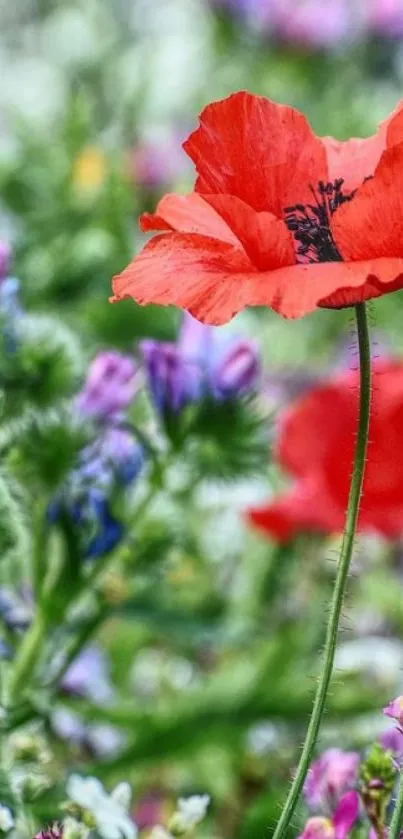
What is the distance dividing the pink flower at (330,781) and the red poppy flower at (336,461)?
26 centimetres

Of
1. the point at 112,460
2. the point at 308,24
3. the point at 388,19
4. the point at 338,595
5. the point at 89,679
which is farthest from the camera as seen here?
the point at 388,19

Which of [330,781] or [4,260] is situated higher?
[4,260]

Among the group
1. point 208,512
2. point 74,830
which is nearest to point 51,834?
point 74,830

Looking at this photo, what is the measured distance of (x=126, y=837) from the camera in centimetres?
36

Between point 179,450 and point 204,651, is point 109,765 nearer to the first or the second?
point 179,450

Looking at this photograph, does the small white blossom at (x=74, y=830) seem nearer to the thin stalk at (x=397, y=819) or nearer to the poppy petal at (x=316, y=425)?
the thin stalk at (x=397, y=819)

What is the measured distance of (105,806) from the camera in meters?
0.33

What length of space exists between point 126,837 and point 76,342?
215mm

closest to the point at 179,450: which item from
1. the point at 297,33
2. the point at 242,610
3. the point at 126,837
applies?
the point at 126,837

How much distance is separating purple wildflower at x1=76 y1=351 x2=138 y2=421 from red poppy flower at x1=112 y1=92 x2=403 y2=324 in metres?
0.14

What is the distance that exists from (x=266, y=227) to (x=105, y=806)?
0.14 meters

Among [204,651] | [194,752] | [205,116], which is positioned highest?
[205,116]

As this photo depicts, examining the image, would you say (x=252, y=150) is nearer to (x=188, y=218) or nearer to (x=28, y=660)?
(x=188, y=218)

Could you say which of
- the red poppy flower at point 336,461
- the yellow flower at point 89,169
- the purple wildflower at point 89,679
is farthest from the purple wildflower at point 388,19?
the purple wildflower at point 89,679
